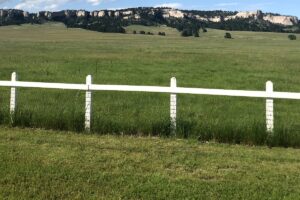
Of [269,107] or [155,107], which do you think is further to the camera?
[155,107]

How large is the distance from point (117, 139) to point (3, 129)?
250cm

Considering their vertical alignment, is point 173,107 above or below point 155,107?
above

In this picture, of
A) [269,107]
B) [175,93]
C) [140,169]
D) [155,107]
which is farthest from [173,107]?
[155,107]

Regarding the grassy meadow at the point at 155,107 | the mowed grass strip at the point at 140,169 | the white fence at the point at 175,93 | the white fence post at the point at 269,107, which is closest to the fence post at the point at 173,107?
the white fence at the point at 175,93

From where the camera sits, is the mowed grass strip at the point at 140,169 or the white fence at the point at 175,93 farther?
the white fence at the point at 175,93

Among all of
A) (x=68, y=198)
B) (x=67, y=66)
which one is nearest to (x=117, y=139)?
(x=68, y=198)

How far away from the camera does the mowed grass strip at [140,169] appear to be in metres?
6.40

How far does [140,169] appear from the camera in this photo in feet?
24.4

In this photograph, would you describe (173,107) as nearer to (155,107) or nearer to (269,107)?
(269,107)

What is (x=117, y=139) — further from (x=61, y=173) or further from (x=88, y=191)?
(x=88, y=191)

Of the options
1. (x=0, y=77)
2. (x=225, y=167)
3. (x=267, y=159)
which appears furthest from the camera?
(x=0, y=77)

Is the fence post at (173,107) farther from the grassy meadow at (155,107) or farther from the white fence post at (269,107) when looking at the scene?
the white fence post at (269,107)

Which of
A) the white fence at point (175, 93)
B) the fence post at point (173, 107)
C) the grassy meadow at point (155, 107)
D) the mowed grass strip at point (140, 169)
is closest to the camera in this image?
the mowed grass strip at point (140, 169)

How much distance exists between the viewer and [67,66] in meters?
33.1
